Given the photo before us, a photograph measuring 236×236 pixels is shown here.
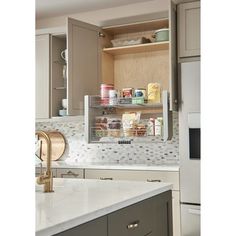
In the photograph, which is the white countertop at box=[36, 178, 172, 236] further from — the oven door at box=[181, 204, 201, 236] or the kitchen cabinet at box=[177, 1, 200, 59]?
the kitchen cabinet at box=[177, 1, 200, 59]

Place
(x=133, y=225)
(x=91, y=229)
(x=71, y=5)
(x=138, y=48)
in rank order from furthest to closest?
1. (x=71, y=5)
2. (x=138, y=48)
3. (x=133, y=225)
4. (x=91, y=229)

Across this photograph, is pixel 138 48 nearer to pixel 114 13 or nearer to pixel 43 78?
pixel 114 13

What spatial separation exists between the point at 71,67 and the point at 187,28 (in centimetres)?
118

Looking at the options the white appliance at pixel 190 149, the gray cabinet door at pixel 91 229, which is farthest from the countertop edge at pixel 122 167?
the gray cabinet door at pixel 91 229

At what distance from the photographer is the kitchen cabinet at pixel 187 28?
3.45m

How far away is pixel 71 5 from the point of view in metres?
4.18

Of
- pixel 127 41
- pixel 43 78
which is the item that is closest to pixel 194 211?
pixel 127 41

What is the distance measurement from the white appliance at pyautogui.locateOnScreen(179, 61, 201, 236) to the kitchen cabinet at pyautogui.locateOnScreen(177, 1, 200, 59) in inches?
6.2

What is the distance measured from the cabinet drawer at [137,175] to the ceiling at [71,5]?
175 cm

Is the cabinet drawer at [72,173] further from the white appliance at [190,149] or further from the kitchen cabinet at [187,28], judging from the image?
the kitchen cabinet at [187,28]
